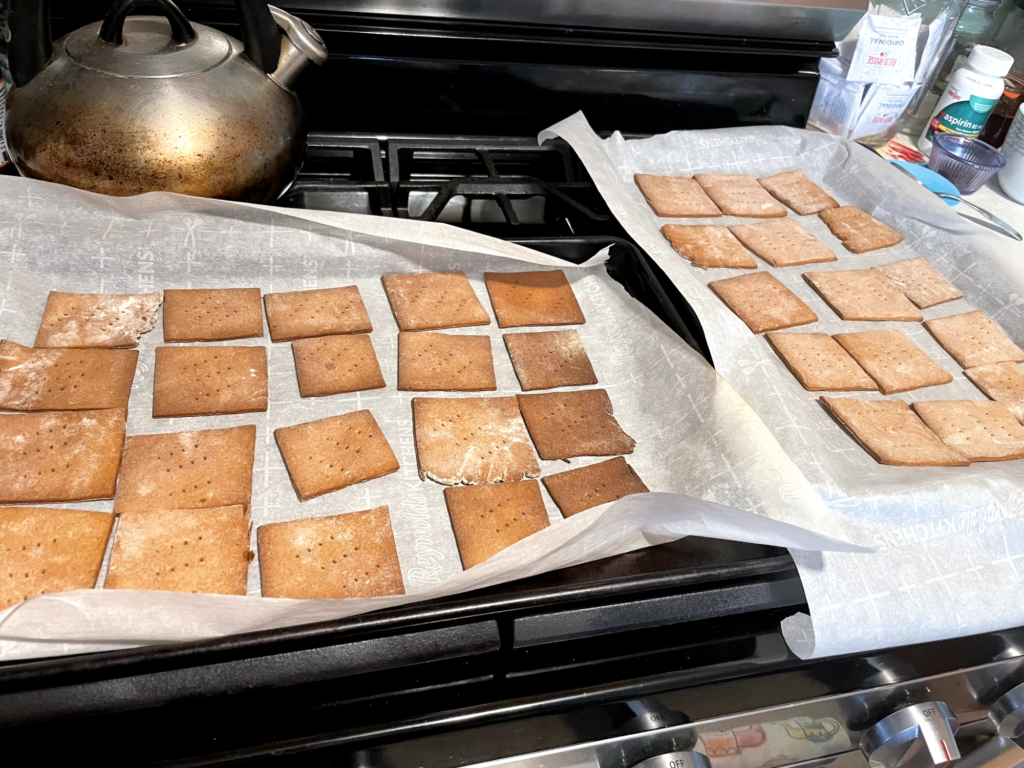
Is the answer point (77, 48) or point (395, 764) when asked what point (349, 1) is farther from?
point (395, 764)

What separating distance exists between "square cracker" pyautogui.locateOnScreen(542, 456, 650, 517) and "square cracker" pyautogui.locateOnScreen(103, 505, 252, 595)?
330 mm

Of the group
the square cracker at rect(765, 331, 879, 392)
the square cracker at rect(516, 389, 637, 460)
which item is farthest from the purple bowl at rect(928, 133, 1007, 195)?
the square cracker at rect(516, 389, 637, 460)

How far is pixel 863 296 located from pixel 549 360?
1.74 ft

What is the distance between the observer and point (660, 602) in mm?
679

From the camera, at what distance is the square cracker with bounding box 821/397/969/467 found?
87cm

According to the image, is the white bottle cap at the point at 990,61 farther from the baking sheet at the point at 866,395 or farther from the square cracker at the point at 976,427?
the square cracker at the point at 976,427

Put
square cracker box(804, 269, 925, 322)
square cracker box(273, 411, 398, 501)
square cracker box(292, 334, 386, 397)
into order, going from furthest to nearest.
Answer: square cracker box(804, 269, 925, 322) → square cracker box(292, 334, 386, 397) → square cracker box(273, 411, 398, 501)

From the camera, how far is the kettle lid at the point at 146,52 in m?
0.86

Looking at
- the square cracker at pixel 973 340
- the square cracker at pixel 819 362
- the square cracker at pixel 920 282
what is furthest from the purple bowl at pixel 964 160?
the square cracker at pixel 819 362

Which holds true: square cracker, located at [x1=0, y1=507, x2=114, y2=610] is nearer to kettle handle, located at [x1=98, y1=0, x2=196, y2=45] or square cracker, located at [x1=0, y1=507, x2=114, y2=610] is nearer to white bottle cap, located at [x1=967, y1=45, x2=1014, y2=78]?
kettle handle, located at [x1=98, y1=0, x2=196, y2=45]

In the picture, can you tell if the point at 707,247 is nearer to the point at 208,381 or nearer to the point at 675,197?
the point at 675,197

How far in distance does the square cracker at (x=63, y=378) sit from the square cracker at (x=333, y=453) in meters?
0.20

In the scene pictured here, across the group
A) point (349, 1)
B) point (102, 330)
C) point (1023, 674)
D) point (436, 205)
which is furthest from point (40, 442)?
point (1023, 674)

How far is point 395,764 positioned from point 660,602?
10.6 inches
